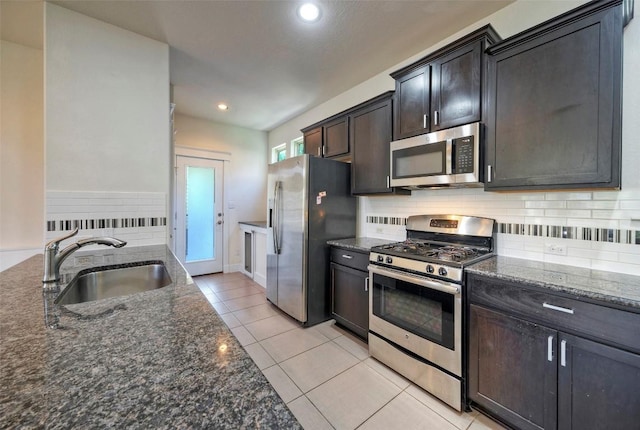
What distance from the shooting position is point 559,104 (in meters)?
1.51

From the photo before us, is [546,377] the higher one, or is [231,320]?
[546,377]

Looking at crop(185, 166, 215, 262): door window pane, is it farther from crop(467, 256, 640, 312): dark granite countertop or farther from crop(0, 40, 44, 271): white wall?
crop(467, 256, 640, 312): dark granite countertop

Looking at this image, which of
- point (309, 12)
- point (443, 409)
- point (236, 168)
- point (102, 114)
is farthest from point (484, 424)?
point (236, 168)

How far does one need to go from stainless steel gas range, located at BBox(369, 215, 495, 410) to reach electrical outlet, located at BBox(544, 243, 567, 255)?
324 mm

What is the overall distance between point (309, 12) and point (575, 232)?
2473 mm

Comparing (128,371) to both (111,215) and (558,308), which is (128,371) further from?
(111,215)

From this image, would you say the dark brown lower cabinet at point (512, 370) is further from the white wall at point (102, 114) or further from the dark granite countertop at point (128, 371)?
the white wall at point (102, 114)

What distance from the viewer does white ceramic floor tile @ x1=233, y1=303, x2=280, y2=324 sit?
291cm

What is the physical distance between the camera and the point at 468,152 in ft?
6.09

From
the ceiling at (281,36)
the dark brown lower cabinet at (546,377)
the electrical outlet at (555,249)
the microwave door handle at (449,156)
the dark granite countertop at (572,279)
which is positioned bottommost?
the dark brown lower cabinet at (546,377)

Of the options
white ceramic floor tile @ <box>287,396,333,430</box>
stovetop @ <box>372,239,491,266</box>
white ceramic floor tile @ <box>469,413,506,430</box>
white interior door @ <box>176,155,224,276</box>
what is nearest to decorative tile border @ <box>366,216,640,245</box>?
stovetop @ <box>372,239,491,266</box>

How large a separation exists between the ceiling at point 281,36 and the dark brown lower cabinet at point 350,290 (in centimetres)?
199

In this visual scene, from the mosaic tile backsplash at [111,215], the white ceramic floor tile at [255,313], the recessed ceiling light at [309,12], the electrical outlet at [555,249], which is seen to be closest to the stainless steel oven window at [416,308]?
the electrical outlet at [555,249]

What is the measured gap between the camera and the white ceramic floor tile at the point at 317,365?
193 centimetres
